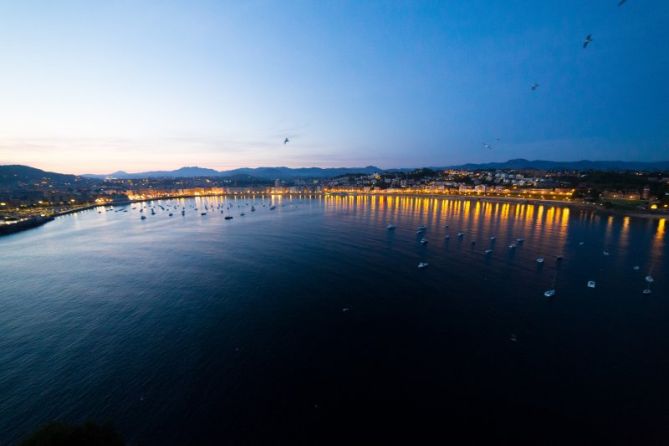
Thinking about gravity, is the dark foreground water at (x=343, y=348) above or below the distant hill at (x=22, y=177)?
below

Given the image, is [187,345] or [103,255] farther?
[103,255]

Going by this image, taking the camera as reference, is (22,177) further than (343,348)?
Yes

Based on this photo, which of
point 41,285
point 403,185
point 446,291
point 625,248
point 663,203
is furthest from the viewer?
point 403,185

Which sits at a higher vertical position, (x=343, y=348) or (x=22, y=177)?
(x=22, y=177)

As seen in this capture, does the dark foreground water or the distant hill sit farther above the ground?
the distant hill

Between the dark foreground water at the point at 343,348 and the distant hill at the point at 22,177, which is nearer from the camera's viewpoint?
the dark foreground water at the point at 343,348

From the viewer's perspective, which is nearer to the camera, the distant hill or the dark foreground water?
the dark foreground water

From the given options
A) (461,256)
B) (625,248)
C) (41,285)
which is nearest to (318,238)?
(461,256)

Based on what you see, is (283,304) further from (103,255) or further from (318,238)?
(103,255)
